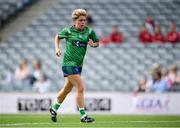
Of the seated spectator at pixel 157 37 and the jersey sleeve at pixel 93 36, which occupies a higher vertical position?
the jersey sleeve at pixel 93 36

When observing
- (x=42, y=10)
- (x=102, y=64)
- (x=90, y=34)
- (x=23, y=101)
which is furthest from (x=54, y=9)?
(x=90, y=34)

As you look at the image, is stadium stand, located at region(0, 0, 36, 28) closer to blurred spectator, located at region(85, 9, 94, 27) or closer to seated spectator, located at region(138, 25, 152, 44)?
blurred spectator, located at region(85, 9, 94, 27)

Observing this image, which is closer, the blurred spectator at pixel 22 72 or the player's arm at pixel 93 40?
the player's arm at pixel 93 40

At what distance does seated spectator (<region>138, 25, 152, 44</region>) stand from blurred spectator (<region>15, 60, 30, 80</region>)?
4304mm

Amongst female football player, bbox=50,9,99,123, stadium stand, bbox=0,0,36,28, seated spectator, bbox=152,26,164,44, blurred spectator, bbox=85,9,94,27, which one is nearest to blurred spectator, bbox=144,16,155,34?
seated spectator, bbox=152,26,164,44

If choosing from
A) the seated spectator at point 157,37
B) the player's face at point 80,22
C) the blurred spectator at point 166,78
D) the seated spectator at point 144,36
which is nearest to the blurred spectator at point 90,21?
the seated spectator at point 144,36

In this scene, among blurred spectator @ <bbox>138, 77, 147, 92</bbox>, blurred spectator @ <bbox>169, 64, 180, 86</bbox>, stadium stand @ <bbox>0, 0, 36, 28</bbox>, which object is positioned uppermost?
stadium stand @ <bbox>0, 0, 36, 28</bbox>

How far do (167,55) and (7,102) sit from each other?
6383mm

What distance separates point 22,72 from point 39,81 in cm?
72

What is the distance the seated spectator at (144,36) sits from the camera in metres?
27.5

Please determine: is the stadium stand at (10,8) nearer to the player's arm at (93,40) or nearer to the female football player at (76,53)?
the player's arm at (93,40)

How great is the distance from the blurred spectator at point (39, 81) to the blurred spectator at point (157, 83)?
3.29 meters

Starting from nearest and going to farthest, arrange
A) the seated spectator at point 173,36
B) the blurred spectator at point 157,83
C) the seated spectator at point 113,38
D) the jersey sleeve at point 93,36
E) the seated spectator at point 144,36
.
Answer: the jersey sleeve at point 93,36 → the blurred spectator at point 157,83 → the seated spectator at point 173,36 → the seated spectator at point 144,36 → the seated spectator at point 113,38

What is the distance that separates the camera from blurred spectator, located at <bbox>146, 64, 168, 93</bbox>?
24.1 m
